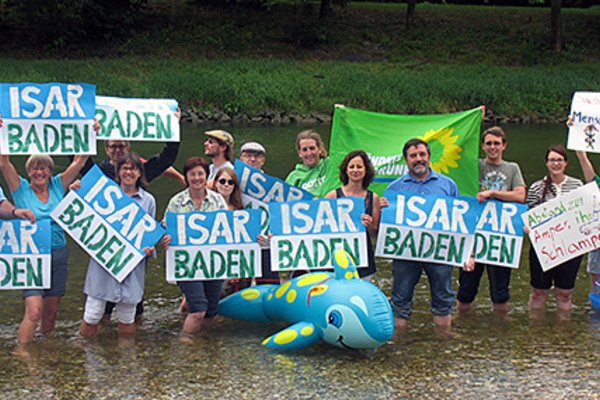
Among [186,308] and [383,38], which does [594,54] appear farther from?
[186,308]

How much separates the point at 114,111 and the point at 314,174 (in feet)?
7.13

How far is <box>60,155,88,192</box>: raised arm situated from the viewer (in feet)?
29.8

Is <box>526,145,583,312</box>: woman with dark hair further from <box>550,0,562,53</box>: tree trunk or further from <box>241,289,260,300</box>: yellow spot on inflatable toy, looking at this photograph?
<box>550,0,562,53</box>: tree trunk

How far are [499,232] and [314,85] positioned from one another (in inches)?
1071

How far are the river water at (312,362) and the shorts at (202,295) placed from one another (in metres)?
0.26

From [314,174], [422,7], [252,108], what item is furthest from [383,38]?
[314,174]

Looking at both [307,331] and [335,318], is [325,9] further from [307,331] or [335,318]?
[335,318]

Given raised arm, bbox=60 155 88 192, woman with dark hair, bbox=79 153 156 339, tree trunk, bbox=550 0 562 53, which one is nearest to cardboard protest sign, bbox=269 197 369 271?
woman with dark hair, bbox=79 153 156 339

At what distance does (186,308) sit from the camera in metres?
10.2

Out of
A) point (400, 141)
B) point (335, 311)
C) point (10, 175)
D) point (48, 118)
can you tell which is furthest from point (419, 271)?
point (10, 175)

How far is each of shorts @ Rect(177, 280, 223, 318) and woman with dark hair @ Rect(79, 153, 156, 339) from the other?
18.0 inches

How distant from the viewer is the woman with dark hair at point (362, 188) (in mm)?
9125

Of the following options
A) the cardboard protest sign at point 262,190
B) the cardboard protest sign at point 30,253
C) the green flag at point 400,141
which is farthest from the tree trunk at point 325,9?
the cardboard protest sign at point 30,253

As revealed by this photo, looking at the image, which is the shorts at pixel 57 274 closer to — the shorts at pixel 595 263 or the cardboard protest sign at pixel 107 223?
the cardboard protest sign at pixel 107 223
